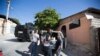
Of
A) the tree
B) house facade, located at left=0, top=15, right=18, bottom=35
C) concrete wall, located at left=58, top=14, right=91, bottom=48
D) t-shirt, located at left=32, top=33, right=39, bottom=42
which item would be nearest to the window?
concrete wall, located at left=58, top=14, right=91, bottom=48

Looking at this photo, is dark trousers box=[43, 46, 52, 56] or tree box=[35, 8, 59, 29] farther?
tree box=[35, 8, 59, 29]

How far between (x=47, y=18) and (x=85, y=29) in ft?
9.07

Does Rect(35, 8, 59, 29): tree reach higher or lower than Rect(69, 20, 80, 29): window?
higher

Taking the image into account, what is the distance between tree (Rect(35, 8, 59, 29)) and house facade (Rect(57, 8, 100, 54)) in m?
0.65

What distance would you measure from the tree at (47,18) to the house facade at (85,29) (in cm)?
65

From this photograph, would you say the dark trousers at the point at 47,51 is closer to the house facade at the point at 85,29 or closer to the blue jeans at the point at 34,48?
the blue jeans at the point at 34,48

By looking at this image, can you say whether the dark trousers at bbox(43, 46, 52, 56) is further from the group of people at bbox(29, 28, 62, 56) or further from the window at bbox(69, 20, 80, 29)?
the window at bbox(69, 20, 80, 29)

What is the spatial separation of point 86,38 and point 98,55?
134 cm

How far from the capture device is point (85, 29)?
8.86 m

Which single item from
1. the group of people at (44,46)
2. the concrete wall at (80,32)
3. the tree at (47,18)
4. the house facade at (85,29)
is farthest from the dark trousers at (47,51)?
the tree at (47,18)

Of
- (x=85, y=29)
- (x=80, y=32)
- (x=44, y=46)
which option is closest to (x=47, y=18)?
(x=80, y=32)

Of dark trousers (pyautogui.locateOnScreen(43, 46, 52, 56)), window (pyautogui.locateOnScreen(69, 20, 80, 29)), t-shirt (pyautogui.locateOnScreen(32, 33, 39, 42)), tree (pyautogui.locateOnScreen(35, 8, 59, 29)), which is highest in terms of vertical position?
tree (pyautogui.locateOnScreen(35, 8, 59, 29))

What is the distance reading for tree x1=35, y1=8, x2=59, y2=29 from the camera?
10883 mm

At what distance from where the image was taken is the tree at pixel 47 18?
1088cm
